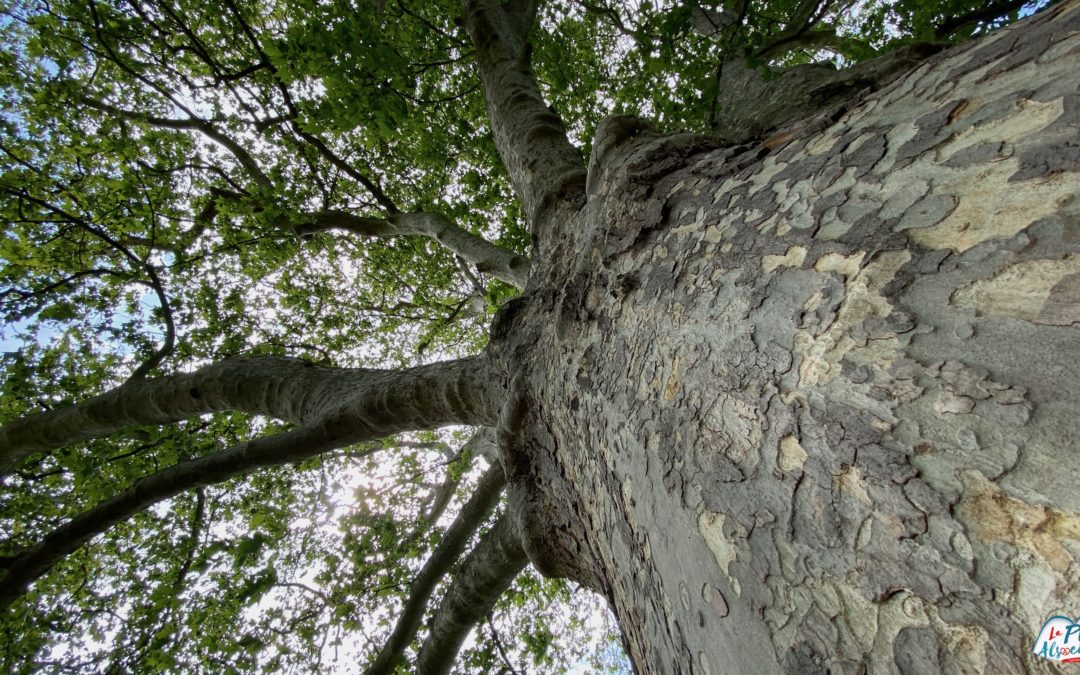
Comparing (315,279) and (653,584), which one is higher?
(315,279)

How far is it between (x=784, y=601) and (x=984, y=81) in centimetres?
106

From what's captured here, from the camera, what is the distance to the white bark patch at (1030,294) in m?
0.59

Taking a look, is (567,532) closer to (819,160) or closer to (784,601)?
(784,601)

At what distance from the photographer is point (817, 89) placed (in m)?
1.92

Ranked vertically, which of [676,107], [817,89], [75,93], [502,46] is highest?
[75,93]

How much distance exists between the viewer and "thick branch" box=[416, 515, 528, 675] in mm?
3248

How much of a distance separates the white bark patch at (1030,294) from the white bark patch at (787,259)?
309mm

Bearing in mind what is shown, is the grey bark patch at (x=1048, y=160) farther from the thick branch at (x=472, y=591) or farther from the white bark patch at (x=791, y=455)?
the thick branch at (x=472, y=591)

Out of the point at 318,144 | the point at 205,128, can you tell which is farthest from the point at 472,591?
the point at 205,128

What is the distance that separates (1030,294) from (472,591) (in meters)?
3.54

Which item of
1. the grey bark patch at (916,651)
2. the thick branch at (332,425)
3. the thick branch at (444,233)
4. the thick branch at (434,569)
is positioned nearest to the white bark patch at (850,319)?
the grey bark patch at (916,651)

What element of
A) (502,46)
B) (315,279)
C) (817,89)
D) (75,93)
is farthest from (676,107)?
(75,93)

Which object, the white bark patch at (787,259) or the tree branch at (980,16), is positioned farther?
the tree branch at (980,16)

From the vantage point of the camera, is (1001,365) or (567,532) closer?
(1001,365)
